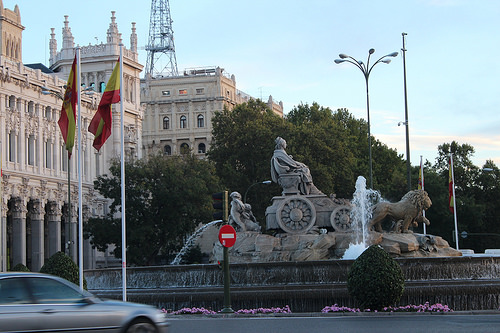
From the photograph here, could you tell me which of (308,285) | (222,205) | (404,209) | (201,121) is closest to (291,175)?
(404,209)

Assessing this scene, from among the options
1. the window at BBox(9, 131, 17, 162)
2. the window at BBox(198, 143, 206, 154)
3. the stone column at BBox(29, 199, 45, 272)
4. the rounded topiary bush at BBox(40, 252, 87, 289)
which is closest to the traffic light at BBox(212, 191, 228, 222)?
the rounded topiary bush at BBox(40, 252, 87, 289)

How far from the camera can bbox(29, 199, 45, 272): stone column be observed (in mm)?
79500

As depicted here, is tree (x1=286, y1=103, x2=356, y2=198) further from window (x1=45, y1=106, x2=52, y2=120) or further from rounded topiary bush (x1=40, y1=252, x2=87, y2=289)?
rounded topiary bush (x1=40, y1=252, x2=87, y2=289)

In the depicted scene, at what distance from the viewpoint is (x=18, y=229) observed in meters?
77.2

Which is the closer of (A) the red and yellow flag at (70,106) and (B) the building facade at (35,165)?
(A) the red and yellow flag at (70,106)

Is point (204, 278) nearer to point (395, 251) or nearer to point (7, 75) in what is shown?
point (395, 251)

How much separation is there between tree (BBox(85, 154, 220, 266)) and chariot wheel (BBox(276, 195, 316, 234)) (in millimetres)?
34385

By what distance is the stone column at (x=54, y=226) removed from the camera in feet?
271

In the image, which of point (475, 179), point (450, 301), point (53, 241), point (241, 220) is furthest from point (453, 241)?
point (450, 301)

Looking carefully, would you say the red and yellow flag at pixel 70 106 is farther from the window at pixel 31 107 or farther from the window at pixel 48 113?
the window at pixel 48 113

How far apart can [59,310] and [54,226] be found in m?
70.4

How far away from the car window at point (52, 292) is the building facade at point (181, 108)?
359 ft

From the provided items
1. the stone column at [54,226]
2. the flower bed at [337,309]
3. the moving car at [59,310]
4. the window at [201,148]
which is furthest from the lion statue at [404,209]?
the window at [201,148]

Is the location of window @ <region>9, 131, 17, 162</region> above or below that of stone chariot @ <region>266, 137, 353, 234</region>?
above
